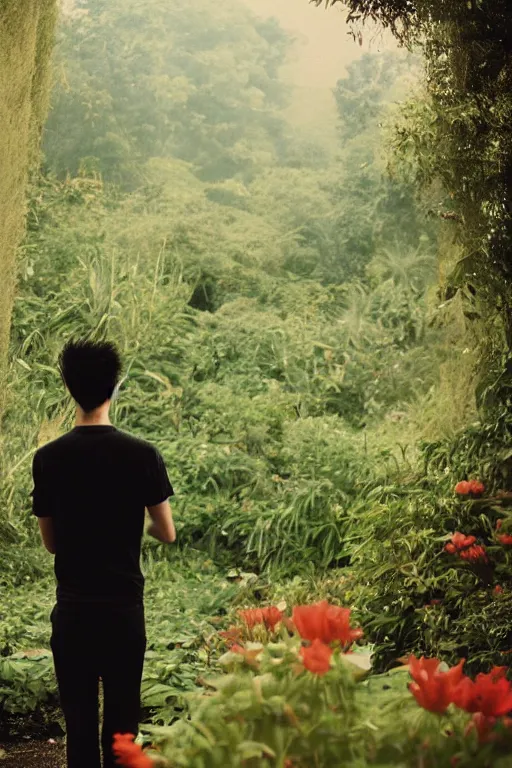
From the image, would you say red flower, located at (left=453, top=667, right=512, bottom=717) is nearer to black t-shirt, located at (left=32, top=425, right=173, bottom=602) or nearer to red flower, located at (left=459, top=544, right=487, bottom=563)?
black t-shirt, located at (left=32, top=425, right=173, bottom=602)

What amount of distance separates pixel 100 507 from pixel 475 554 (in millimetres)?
1553

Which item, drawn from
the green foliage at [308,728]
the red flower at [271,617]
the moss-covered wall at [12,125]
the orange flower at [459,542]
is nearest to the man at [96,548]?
the red flower at [271,617]

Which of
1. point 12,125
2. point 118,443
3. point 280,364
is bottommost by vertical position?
point 280,364

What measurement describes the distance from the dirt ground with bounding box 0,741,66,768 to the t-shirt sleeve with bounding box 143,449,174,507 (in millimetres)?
1631

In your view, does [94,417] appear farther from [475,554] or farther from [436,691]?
[475,554]

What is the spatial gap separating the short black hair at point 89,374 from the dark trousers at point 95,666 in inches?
18.7

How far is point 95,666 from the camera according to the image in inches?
86.0

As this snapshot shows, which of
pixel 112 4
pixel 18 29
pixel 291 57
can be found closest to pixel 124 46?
pixel 112 4

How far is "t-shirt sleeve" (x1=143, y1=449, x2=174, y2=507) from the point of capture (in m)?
2.22

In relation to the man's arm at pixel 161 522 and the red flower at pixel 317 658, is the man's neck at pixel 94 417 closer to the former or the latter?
the man's arm at pixel 161 522

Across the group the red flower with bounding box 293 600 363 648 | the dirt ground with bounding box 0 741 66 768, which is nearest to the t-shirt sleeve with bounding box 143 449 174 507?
the red flower with bounding box 293 600 363 648

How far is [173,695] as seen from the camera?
360 cm

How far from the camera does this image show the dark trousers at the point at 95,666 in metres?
2.17

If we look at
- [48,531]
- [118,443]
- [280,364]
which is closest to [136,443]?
[118,443]
